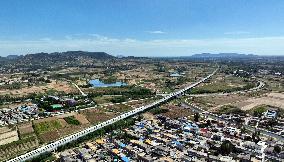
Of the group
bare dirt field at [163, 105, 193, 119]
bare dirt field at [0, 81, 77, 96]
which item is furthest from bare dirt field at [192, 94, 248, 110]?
bare dirt field at [0, 81, 77, 96]

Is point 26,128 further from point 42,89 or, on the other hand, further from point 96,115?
point 42,89

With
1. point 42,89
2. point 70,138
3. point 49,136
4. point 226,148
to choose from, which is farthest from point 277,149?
point 42,89

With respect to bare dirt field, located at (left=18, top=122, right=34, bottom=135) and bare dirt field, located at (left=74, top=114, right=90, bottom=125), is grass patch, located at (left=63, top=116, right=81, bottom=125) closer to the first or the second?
bare dirt field, located at (left=74, top=114, right=90, bottom=125)

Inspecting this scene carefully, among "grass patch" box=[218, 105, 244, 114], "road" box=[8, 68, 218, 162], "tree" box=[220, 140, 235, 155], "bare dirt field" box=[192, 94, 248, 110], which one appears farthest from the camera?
"bare dirt field" box=[192, 94, 248, 110]

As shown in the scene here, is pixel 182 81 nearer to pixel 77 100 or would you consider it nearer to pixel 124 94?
pixel 124 94

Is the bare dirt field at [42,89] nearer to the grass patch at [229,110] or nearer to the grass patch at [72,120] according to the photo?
the grass patch at [72,120]

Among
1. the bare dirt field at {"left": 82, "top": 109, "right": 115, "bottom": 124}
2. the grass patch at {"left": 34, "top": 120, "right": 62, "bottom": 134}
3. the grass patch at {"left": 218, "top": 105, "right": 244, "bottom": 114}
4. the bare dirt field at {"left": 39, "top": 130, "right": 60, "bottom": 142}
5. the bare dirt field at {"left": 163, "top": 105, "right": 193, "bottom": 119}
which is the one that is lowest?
the bare dirt field at {"left": 39, "top": 130, "right": 60, "bottom": 142}
